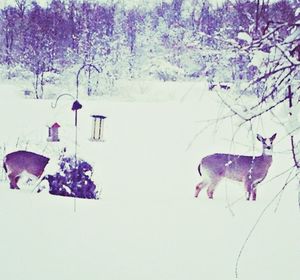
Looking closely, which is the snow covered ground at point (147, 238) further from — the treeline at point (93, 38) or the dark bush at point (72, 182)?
the treeline at point (93, 38)

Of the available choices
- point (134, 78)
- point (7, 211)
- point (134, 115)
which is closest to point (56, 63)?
point (134, 78)

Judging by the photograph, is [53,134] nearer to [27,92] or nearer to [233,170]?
[233,170]

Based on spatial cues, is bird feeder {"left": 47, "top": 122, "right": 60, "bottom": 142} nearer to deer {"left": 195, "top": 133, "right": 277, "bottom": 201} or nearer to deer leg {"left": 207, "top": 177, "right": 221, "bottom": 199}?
deer {"left": 195, "top": 133, "right": 277, "bottom": 201}

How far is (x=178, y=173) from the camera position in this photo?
9.45 m

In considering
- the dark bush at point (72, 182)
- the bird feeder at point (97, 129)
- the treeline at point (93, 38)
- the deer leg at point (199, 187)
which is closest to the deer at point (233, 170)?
the deer leg at point (199, 187)

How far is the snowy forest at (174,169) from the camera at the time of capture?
5.89ft

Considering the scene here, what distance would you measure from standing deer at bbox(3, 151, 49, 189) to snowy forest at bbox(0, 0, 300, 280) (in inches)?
2.9

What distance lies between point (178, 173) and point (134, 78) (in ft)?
58.1

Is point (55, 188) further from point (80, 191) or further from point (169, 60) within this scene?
point (169, 60)

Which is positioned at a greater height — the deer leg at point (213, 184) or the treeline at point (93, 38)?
the treeline at point (93, 38)

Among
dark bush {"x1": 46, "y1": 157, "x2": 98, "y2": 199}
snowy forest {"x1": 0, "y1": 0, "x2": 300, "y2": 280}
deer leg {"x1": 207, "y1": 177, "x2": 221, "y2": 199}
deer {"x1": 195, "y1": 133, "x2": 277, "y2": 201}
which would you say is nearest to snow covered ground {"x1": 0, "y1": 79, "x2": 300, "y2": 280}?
snowy forest {"x1": 0, "y1": 0, "x2": 300, "y2": 280}

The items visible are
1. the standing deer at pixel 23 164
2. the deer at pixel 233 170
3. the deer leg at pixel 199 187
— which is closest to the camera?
the standing deer at pixel 23 164

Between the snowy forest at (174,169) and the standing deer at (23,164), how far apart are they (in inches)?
2.9

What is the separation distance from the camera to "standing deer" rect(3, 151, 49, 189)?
6113 mm
